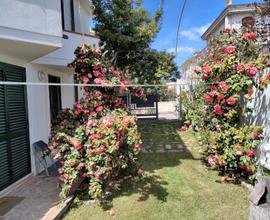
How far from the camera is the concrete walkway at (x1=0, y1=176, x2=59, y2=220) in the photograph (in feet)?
13.8

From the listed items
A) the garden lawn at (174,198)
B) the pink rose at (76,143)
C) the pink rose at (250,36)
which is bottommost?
the garden lawn at (174,198)

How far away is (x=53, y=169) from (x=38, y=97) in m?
2.22

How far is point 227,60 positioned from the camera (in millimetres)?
5520

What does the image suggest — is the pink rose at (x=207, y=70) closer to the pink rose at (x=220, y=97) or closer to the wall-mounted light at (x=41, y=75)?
the pink rose at (x=220, y=97)

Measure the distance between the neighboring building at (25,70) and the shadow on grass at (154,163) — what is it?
106 inches

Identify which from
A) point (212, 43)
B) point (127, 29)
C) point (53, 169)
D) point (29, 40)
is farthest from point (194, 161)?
point (127, 29)

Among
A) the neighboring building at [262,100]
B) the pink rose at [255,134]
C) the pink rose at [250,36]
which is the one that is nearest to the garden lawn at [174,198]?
the neighboring building at [262,100]

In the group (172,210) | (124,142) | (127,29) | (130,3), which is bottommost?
(172,210)

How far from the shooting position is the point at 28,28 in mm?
4805

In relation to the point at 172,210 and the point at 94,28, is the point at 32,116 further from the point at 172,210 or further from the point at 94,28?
the point at 94,28

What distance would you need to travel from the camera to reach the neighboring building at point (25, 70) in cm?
467

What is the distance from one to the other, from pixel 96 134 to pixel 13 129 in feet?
8.09

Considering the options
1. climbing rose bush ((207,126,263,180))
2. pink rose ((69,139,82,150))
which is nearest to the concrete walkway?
pink rose ((69,139,82,150))

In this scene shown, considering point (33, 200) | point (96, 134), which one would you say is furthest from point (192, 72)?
point (33, 200)
